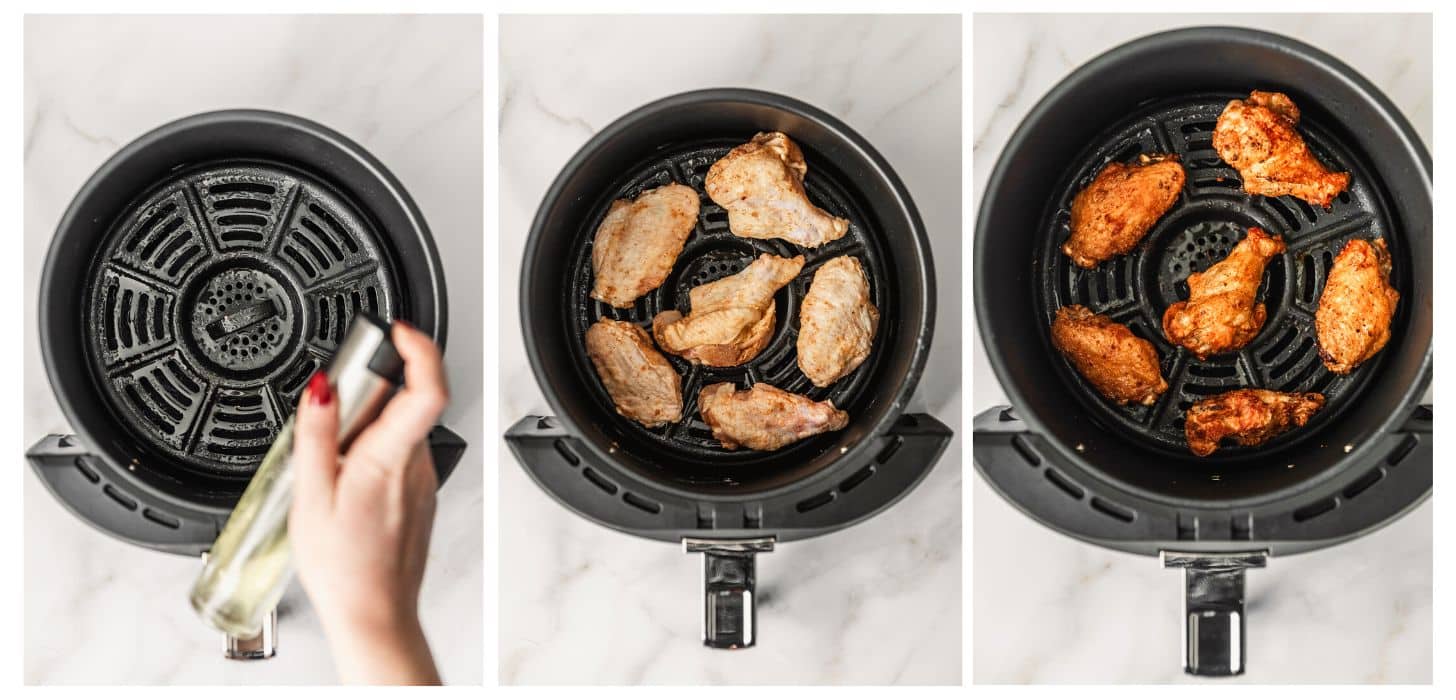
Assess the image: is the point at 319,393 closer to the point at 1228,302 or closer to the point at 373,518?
the point at 373,518

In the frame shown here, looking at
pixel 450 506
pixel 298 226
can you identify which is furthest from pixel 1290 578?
pixel 298 226

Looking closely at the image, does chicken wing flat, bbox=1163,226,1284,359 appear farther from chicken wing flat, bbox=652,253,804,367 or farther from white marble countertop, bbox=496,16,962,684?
chicken wing flat, bbox=652,253,804,367

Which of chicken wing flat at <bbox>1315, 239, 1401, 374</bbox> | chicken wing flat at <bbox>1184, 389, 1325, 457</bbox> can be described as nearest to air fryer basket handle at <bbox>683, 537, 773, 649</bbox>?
chicken wing flat at <bbox>1184, 389, 1325, 457</bbox>

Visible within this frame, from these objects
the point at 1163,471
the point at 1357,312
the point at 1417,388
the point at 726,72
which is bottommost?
the point at 1163,471

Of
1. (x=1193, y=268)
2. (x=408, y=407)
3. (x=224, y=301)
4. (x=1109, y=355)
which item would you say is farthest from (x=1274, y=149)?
(x=224, y=301)

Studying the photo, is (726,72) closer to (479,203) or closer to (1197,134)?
(479,203)

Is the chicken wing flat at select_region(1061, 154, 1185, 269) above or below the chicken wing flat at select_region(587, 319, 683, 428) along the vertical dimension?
above
